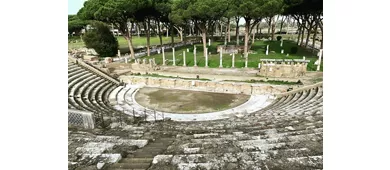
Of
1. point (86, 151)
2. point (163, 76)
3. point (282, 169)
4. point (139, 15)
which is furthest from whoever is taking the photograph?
point (139, 15)

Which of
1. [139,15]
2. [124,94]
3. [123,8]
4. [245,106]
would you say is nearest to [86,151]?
[245,106]

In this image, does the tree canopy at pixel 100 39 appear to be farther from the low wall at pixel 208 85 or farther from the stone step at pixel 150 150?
the stone step at pixel 150 150

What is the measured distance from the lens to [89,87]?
673 inches

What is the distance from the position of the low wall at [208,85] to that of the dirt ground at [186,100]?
626 millimetres

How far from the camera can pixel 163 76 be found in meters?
20.7

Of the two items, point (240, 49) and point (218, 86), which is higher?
point (240, 49)

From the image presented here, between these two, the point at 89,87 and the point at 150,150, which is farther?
the point at 89,87

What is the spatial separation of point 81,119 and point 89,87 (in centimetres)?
953

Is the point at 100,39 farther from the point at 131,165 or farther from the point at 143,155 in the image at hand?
the point at 131,165

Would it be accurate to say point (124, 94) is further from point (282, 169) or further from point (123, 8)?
point (282, 169)

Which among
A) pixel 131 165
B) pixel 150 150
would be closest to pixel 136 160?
pixel 131 165

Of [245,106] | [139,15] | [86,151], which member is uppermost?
[139,15]

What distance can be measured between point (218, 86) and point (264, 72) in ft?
13.7

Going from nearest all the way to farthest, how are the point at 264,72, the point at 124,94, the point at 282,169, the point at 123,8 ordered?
the point at 282,169
the point at 124,94
the point at 264,72
the point at 123,8
